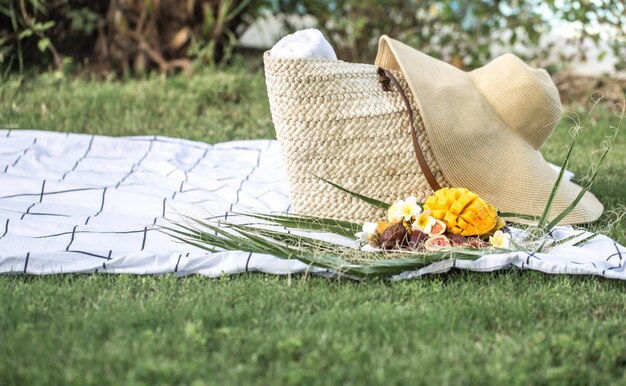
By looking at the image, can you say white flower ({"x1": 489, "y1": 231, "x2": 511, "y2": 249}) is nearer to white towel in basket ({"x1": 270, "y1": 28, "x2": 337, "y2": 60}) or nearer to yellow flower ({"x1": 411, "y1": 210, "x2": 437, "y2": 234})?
yellow flower ({"x1": 411, "y1": 210, "x2": 437, "y2": 234})

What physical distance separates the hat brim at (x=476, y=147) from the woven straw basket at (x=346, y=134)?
0.19 feet

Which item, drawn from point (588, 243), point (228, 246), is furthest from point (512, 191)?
point (228, 246)

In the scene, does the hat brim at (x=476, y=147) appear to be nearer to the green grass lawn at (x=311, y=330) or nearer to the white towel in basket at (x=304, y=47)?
the white towel in basket at (x=304, y=47)

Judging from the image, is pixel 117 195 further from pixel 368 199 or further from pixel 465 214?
pixel 465 214

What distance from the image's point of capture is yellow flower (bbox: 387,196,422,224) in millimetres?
2744

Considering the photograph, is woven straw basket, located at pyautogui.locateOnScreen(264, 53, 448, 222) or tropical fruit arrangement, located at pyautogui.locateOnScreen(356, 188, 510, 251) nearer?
tropical fruit arrangement, located at pyautogui.locateOnScreen(356, 188, 510, 251)

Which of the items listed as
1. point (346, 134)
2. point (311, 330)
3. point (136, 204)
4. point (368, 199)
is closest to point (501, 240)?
point (368, 199)

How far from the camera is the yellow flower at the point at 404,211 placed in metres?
2.74

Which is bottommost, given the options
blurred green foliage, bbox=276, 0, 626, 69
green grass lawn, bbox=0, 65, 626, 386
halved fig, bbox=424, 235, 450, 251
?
green grass lawn, bbox=0, 65, 626, 386

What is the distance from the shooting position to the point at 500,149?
3.13 meters

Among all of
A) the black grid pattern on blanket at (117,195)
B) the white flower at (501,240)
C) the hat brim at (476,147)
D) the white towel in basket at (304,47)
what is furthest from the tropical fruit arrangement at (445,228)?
the white towel in basket at (304,47)

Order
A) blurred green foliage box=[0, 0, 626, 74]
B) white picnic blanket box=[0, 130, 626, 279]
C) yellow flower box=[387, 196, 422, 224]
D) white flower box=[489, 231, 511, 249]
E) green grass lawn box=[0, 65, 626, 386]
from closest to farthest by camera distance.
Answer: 1. green grass lawn box=[0, 65, 626, 386]
2. white picnic blanket box=[0, 130, 626, 279]
3. white flower box=[489, 231, 511, 249]
4. yellow flower box=[387, 196, 422, 224]
5. blurred green foliage box=[0, 0, 626, 74]

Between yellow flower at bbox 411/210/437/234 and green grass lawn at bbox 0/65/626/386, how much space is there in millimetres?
198

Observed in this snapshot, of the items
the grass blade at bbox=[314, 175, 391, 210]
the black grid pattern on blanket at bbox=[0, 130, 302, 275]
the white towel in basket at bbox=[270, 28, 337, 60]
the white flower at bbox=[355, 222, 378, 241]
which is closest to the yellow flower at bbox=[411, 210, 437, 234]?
the white flower at bbox=[355, 222, 378, 241]
